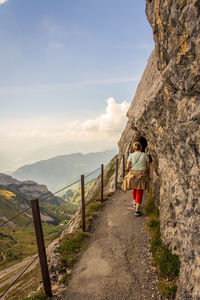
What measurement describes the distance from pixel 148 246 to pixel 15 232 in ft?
582

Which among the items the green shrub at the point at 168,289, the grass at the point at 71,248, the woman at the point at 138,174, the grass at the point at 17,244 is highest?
the woman at the point at 138,174

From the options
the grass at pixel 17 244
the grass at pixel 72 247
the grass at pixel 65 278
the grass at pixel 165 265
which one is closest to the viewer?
the grass at pixel 165 265

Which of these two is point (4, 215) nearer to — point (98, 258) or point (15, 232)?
point (15, 232)

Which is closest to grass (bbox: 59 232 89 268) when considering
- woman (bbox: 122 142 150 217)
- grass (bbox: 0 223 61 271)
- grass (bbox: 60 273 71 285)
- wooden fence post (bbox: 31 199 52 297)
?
grass (bbox: 60 273 71 285)

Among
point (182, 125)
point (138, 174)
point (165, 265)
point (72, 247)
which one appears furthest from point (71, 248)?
point (182, 125)

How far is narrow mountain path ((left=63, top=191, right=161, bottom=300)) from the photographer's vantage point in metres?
6.20

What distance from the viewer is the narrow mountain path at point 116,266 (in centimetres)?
620

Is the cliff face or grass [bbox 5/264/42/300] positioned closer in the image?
the cliff face

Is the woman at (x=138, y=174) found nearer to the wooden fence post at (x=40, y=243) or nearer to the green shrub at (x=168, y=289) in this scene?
the green shrub at (x=168, y=289)

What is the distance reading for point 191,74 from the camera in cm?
505

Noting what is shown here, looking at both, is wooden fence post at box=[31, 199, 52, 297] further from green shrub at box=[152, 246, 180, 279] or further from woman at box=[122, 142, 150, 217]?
woman at box=[122, 142, 150, 217]

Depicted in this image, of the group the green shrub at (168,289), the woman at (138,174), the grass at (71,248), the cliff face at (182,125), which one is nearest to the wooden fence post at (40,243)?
the grass at (71,248)

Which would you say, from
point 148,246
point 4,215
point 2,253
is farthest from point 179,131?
point 4,215

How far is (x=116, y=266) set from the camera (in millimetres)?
7387
